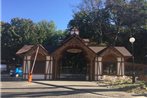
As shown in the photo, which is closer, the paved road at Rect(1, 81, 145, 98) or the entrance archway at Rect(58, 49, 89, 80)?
the paved road at Rect(1, 81, 145, 98)

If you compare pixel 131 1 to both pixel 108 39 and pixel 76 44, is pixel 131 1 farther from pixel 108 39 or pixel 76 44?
pixel 76 44

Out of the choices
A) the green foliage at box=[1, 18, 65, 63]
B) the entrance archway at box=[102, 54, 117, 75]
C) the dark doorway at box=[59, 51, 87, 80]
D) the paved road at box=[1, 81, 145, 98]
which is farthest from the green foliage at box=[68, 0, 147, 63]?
the paved road at box=[1, 81, 145, 98]

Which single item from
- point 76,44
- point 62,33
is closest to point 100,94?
point 76,44

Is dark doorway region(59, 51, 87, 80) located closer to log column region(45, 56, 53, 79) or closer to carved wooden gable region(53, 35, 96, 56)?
carved wooden gable region(53, 35, 96, 56)

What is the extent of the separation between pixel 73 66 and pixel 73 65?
0.14 metres

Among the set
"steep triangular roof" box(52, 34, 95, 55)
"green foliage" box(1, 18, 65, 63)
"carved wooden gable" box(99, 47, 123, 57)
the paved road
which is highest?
"green foliage" box(1, 18, 65, 63)

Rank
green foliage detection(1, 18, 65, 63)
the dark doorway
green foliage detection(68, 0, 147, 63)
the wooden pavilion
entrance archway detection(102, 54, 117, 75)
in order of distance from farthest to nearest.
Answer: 1. green foliage detection(1, 18, 65, 63)
2. green foliage detection(68, 0, 147, 63)
3. the dark doorway
4. entrance archway detection(102, 54, 117, 75)
5. the wooden pavilion

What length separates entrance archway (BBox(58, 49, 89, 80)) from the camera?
49.3 meters

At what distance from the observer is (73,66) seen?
5212 centimetres

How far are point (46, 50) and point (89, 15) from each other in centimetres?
2982

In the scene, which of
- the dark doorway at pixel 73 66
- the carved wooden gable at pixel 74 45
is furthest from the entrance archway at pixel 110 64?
the dark doorway at pixel 73 66

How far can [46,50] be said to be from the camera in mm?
45656

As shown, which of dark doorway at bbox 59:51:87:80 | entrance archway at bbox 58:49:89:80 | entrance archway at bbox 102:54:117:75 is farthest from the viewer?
dark doorway at bbox 59:51:87:80

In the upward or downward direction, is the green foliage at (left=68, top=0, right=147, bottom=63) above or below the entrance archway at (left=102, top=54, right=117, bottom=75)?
above
